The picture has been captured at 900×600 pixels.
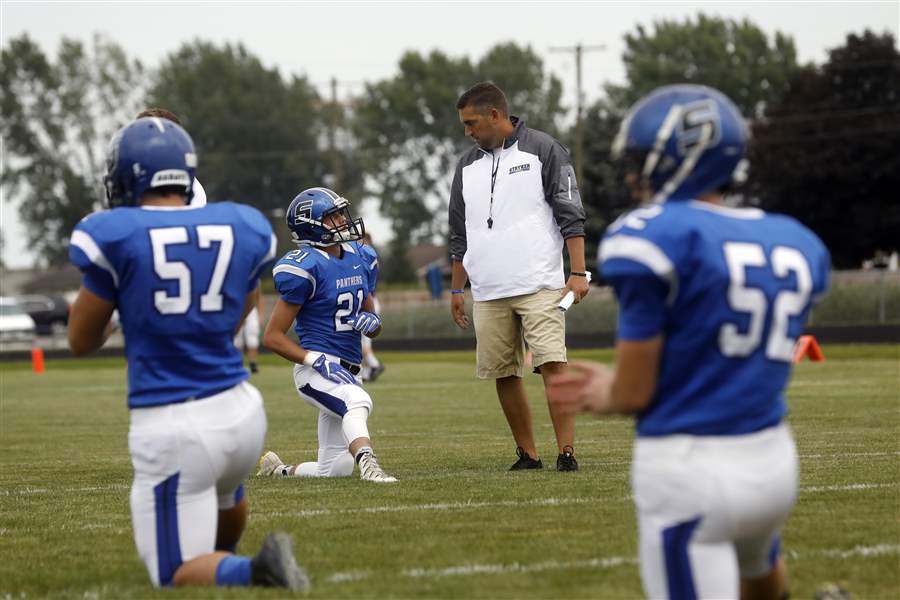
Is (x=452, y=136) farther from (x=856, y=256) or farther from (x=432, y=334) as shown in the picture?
(x=432, y=334)

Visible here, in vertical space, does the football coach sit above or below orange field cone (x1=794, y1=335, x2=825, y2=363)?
above

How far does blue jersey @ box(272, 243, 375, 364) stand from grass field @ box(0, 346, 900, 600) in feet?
2.67

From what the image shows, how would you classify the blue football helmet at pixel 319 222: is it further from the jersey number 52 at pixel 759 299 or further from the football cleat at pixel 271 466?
the jersey number 52 at pixel 759 299

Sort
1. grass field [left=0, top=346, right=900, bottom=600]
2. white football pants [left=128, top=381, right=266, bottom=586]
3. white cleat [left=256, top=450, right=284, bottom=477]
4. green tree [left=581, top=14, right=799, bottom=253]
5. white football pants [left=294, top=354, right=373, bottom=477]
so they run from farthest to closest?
green tree [left=581, top=14, right=799, bottom=253], white cleat [left=256, top=450, right=284, bottom=477], white football pants [left=294, top=354, right=373, bottom=477], grass field [left=0, top=346, right=900, bottom=600], white football pants [left=128, top=381, right=266, bottom=586]

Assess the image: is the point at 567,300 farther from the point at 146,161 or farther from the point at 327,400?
the point at 146,161

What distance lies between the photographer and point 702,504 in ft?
10.7

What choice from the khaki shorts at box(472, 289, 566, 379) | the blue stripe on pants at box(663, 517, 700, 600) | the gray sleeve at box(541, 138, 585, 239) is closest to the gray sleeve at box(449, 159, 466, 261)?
the khaki shorts at box(472, 289, 566, 379)

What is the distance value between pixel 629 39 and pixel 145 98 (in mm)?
26796

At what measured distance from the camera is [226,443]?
4473 mm

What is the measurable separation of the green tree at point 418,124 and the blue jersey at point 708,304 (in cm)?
7616

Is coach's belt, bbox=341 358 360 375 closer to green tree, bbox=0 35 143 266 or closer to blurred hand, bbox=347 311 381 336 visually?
blurred hand, bbox=347 311 381 336

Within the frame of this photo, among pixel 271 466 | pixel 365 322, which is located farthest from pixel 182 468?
pixel 271 466

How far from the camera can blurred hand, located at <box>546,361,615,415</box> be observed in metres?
3.46

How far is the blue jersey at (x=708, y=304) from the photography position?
3.32 m
